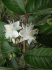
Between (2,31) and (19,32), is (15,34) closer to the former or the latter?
(19,32)

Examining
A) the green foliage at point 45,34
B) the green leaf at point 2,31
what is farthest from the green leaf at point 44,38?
the green leaf at point 2,31

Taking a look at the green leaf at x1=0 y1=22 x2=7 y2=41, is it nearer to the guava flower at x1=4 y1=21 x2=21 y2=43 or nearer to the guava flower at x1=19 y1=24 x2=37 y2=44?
the guava flower at x1=4 y1=21 x2=21 y2=43

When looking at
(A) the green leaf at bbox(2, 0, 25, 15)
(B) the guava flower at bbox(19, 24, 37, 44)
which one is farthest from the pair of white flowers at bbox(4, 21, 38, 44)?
(A) the green leaf at bbox(2, 0, 25, 15)

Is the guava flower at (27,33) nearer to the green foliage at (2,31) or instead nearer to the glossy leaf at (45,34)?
the glossy leaf at (45,34)

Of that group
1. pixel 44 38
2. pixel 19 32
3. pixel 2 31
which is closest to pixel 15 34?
pixel 19 32

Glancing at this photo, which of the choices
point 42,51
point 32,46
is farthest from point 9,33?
point 32,46

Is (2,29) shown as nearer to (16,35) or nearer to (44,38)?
(16,35)
